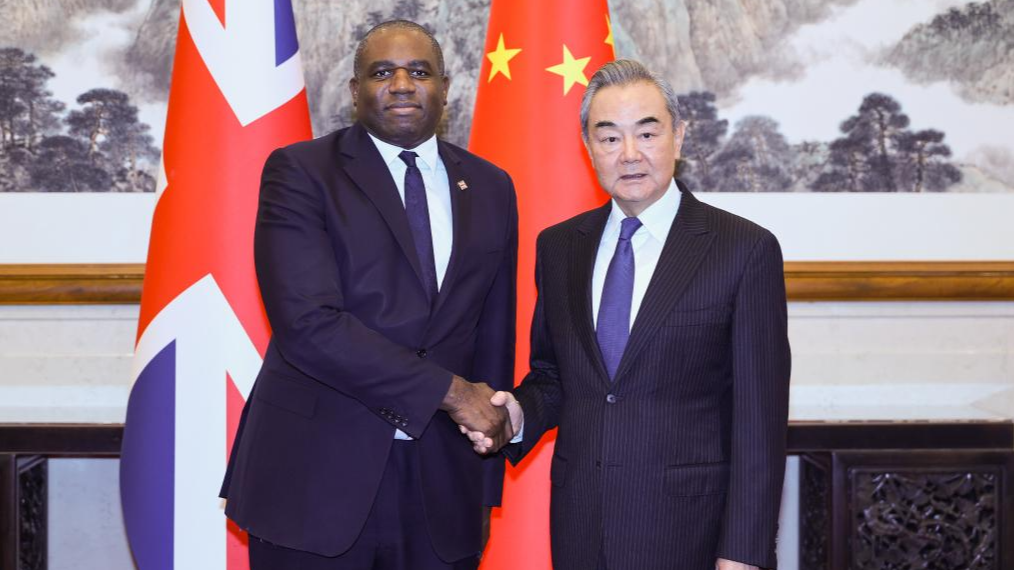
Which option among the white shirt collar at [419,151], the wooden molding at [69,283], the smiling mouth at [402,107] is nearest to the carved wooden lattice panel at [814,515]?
the white shirt collar at [419,151]

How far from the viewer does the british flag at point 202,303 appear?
2.69 meters

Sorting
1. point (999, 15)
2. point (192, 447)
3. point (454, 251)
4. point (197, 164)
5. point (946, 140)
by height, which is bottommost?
point (192, 447)

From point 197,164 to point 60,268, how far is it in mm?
888

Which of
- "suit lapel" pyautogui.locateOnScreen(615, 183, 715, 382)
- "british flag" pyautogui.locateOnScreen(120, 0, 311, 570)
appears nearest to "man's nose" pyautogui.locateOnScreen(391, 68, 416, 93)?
"suit lapel" pyautogui.locateOnScreen(615, 183, 715, 382)

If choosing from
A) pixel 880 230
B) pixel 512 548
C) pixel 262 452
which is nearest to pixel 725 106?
pixel 880 230

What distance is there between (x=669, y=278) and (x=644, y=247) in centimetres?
13

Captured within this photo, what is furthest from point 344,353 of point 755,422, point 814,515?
point 814,515

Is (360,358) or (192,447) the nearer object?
(360,358)

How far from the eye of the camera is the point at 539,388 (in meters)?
2.13

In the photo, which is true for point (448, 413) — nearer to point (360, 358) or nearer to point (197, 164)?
point (360, 358)

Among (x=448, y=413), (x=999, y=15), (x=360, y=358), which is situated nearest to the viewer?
(x=360, y=358)

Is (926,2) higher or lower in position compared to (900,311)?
higher

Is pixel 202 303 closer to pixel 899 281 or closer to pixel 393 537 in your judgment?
pixel 393 537

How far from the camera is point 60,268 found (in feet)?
10.7
